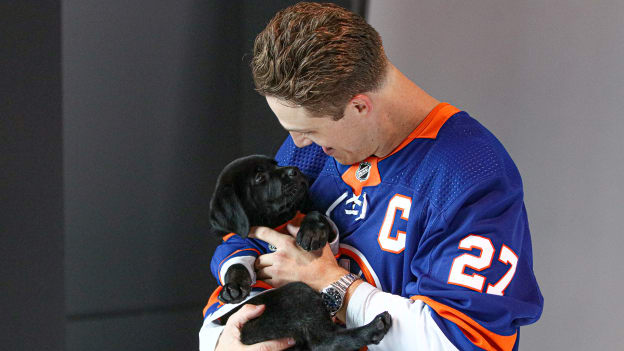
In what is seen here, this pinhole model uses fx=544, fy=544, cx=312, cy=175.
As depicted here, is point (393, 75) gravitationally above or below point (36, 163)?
above

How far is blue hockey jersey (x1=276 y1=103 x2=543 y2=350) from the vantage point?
3.51ft

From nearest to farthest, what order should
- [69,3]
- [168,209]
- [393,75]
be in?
[393,75], [69,3], [168,209]

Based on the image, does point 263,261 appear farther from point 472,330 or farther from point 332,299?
point 472,330

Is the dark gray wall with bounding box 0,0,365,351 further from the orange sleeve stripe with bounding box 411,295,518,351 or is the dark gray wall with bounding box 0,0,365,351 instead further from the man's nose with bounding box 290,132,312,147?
the orange sleeve stripe with bounding box 411,295,518,351

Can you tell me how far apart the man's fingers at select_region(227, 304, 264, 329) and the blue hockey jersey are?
252mm

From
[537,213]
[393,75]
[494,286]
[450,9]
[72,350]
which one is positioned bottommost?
[72,350]

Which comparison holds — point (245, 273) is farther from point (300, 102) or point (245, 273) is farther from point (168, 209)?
point (168, 209)

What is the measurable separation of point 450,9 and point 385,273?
4.55ft

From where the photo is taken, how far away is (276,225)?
1538 millimetres

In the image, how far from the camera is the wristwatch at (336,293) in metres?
1.23

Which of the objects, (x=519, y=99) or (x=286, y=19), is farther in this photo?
(x=519, y=99)

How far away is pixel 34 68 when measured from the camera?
5.56ft

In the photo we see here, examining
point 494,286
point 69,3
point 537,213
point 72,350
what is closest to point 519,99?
point 537,213

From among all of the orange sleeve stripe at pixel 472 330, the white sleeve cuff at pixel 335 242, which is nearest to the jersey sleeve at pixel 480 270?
the orange sleeve stripe at pixel 472 330
